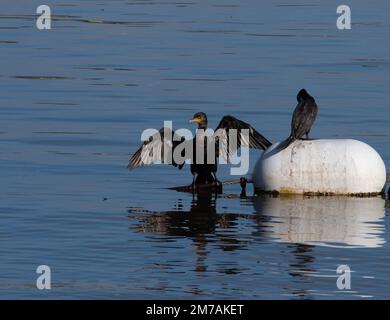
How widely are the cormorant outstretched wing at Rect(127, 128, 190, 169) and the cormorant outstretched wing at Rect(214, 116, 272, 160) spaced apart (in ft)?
1.53

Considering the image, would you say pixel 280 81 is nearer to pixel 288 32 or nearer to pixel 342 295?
pixel 288 32

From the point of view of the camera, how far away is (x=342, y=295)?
1277cm

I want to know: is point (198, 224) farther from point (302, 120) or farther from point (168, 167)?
point (168, 167)

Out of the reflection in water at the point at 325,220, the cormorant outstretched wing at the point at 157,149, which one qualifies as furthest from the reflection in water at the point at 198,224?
the cormorant outstretched wing at the point at 157,149

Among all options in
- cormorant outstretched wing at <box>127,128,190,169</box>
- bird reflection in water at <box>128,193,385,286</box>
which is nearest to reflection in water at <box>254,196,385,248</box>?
bird reflection in water at <box>128,193,385,286</box>

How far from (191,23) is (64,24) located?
303cm

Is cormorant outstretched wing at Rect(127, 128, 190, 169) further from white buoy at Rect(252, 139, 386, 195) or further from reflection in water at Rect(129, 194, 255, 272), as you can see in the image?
white buoy at Rect(252, 139, 386, 195)

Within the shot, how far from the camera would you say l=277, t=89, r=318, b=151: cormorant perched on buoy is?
17359 mm

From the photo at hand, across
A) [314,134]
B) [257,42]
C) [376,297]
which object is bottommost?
[376,297]

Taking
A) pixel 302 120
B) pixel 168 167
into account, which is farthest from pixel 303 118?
pixel 168 167

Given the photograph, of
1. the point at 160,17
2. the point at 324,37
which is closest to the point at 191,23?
the point at 160,17

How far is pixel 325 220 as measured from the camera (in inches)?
632

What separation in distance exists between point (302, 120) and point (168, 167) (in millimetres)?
2524

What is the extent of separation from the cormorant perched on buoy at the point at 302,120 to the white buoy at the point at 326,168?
0.25 ft
